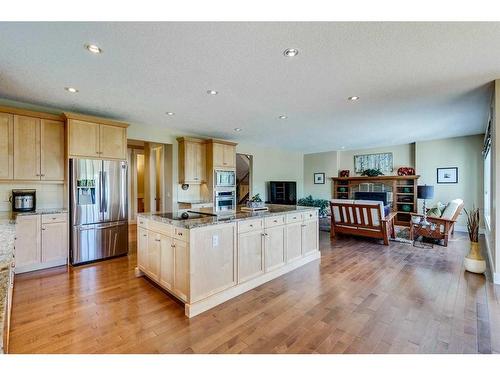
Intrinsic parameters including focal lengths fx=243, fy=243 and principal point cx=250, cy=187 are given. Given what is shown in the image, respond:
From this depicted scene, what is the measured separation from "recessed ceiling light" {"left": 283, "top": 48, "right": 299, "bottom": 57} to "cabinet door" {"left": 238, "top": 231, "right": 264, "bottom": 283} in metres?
1.91

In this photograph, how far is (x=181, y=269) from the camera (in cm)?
246

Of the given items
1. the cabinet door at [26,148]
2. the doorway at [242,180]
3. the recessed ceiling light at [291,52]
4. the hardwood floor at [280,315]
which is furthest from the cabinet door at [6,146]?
the doorway at [242,180]

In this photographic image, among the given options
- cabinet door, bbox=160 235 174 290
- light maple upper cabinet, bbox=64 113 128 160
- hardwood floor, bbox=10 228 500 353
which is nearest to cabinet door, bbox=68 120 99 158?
light maple upper cabinet, bbox=64 113 128 160

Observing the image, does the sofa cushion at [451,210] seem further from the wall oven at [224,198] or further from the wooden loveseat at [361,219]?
the wall oven at [224,198]

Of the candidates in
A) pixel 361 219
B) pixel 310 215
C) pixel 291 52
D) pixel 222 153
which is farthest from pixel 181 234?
Result: pixel 361 219

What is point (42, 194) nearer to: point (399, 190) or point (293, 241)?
point (293, 241)

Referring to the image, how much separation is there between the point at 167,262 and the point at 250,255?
0.94 meters

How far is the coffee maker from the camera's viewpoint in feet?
11.4

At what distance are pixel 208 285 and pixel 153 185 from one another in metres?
4.80

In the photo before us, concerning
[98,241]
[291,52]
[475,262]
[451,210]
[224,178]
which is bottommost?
[475,262]

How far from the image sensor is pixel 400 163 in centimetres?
754
